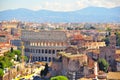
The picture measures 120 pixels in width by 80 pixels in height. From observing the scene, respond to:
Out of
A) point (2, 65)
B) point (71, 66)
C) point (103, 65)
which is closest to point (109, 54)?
point (103, 65)

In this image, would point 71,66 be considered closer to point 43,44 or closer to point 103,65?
point 103,65

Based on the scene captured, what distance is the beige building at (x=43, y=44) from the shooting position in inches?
1341

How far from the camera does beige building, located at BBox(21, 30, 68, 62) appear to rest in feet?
112

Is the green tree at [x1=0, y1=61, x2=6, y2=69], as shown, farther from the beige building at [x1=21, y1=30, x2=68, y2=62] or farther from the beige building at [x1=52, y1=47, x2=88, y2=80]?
the beige building at [x1=21, y1=30, x2=68, y2=62]

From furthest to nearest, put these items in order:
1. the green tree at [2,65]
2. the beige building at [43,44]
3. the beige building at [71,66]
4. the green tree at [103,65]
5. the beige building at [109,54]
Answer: the beige building at [43,44]
the beige building at [109,54]
the green tree at [2,65]
the green tree at [103,65]
the beige building at [71,66]

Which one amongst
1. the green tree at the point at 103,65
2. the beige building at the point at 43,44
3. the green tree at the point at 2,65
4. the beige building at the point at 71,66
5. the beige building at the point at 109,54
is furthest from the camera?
the beige building at the point at 43,44

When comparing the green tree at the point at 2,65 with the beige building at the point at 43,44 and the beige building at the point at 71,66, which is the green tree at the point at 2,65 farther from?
the beige building at the point at 43,44

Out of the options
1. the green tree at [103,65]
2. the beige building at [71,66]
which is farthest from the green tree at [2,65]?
the green tree at [103,65]

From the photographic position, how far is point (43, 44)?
35031 mm

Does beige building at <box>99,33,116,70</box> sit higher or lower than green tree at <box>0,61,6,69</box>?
higher

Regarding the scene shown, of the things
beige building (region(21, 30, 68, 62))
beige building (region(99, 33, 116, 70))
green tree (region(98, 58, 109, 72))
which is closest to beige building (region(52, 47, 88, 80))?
green tree (region(98, 58, 109, 72))

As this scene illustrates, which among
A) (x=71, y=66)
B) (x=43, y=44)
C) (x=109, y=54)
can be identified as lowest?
(x=43, y=44)

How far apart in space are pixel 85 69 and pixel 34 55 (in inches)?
595

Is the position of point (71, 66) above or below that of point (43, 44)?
above
